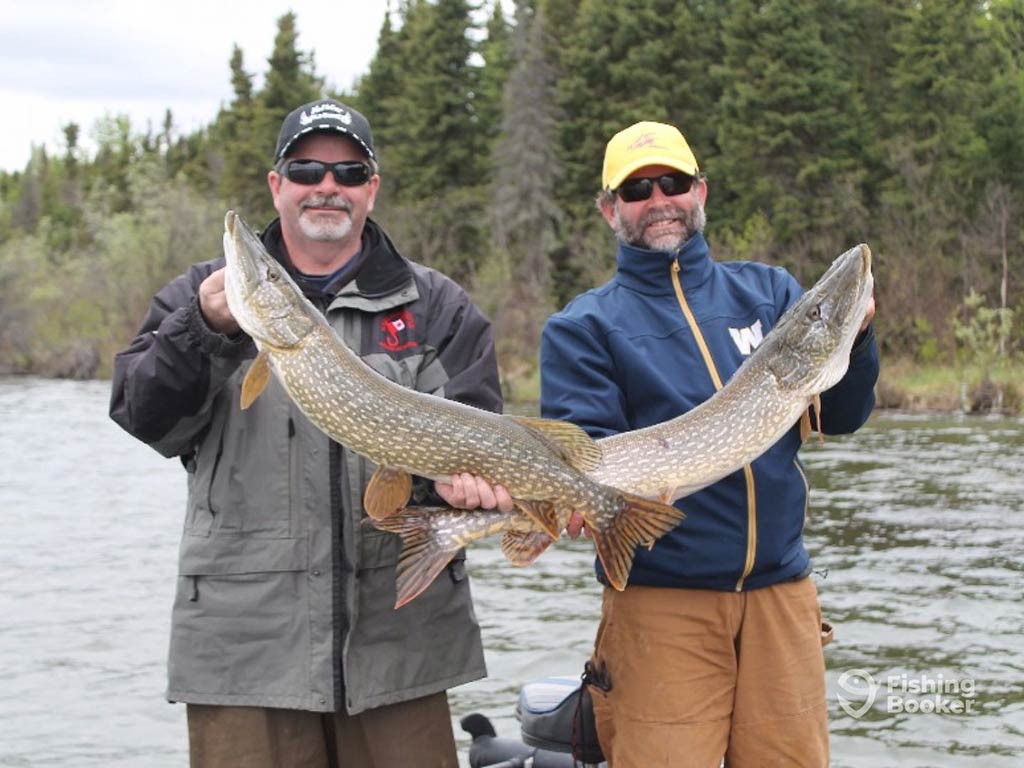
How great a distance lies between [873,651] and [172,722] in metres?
4.62

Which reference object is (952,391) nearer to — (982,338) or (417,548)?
(982,338)

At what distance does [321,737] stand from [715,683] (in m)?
1.13

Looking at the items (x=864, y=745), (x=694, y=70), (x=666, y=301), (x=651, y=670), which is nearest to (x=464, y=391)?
(x=666, y=301)

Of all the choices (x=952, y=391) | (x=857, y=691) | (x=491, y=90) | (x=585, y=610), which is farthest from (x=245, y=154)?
(x=857, y=691)

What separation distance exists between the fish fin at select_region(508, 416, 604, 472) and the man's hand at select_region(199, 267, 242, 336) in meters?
0.79

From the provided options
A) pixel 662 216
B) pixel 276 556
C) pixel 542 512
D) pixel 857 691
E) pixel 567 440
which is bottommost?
pixel 857 691

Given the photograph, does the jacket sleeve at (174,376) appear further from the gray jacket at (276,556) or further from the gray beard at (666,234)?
the gray beard at (666,234)

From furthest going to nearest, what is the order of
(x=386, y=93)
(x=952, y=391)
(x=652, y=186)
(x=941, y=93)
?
(x=386, y=93)
(x=941, y=93)
(x=952, y=391)
(x=652, y=186)

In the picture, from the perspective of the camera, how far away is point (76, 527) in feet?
46.4

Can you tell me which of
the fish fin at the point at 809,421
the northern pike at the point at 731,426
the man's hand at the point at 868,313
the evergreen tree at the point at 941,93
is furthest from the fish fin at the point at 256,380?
the evergreen tree at the point at 941,93

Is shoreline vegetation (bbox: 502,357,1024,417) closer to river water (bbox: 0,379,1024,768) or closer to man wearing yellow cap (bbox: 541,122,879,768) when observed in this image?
river water (bbox: 0,379,1024,768)

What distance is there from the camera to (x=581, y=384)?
361 cm

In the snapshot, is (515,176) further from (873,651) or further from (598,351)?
(598,351)

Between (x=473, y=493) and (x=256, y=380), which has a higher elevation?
(x=256, y=380)
